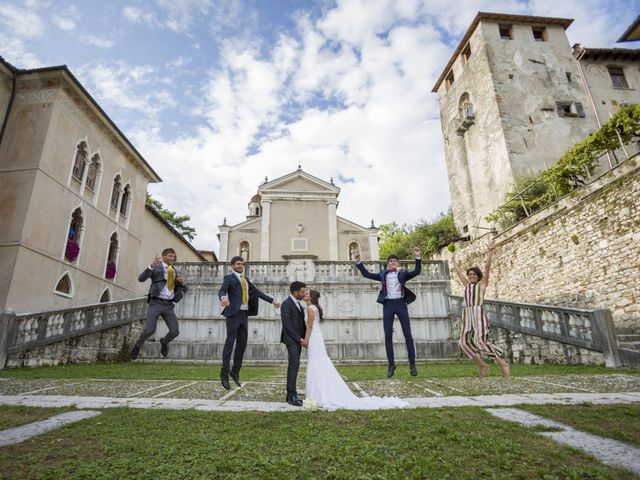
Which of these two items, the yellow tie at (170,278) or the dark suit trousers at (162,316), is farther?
the yellow tie at (170,278)

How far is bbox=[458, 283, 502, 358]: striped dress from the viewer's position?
6188mm

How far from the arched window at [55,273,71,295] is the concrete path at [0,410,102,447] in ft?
44.5

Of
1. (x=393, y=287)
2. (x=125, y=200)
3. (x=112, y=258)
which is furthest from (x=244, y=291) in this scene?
(x=125, y=200)

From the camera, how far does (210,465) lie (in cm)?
206

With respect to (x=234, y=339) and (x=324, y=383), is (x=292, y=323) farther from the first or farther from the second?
(x=234, y=339)

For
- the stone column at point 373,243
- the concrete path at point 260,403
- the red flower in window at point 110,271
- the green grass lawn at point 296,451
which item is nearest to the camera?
the green grass lawn at point 296,451

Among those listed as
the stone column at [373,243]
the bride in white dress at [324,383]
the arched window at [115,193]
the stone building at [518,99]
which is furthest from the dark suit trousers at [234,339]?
the stone column at [373,243]

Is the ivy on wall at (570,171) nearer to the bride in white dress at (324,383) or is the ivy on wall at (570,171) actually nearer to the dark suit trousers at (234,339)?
the bride in white dress at (324,383)

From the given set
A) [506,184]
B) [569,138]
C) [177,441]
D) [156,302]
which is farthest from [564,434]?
[569,138]

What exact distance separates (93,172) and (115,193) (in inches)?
80.3

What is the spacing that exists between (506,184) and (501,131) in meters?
3.70

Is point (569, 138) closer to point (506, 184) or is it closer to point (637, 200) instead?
point (506, 184)

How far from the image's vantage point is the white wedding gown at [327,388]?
13.2ft

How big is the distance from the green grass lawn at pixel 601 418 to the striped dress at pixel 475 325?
8.31ft
